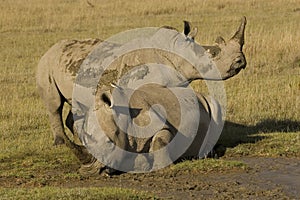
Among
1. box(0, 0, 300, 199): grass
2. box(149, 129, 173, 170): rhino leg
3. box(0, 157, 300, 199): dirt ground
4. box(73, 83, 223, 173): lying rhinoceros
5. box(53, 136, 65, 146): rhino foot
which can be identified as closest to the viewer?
box(0, 157, 300, 199): dirt ground

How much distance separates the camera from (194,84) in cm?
1482

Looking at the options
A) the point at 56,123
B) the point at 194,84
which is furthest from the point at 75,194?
the point at 194,84

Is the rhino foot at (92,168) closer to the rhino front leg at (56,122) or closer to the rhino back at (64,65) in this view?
the rhino back at (64,65)

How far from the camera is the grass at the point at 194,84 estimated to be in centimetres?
938

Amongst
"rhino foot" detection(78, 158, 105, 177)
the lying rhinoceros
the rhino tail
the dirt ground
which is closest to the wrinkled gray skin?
the rhino tail

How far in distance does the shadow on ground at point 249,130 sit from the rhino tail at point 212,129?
0.25 metres

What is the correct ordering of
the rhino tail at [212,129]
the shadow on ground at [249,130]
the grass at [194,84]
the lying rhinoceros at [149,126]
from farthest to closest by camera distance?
the shadow on ground at [249,130]
the grass at [194,84]
the rhino tail at [212,129]
the lying rhinoceros at [149,126]

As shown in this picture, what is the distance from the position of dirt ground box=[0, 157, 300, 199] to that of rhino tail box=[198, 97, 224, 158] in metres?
0.61

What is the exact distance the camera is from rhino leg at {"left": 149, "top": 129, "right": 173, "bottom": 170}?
847 centimetres

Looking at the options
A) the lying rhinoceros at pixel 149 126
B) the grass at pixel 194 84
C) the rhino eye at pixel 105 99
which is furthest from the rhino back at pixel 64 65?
the rhino eye at pixel 105 99

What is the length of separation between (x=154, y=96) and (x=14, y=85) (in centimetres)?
753

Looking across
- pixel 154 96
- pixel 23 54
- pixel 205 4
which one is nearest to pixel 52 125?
pixel 154 96

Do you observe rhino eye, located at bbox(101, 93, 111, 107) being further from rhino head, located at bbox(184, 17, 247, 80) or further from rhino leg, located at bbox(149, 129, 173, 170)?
rhino head, located at bbox(184, 17, 247, 80)

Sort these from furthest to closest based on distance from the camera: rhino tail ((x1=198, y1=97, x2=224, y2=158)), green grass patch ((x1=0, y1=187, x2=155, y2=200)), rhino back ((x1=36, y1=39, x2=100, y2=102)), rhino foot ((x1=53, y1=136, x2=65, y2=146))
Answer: rhino foot ((x1=53, y1=136, x2=65, y2=146)) < rhino back ((x1=36, y1=39, x2=100, y2=102)) < rhino tail ((x1=198, y1=97, x2=224, y2=158)) < green grass patch ((x1=0, y1=187, x2=155, y2=200))
